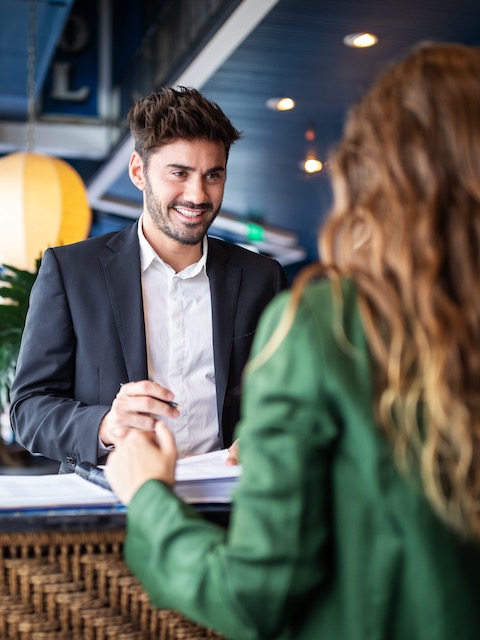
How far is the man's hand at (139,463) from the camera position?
0.95 m

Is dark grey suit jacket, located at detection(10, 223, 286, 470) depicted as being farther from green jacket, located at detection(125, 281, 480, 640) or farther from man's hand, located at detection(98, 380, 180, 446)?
green jacket, located at detection(125, 281, 480, 640)

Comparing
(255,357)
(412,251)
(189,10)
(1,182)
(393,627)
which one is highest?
(189,10)

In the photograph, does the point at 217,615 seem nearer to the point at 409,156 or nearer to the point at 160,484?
the point at 160,484

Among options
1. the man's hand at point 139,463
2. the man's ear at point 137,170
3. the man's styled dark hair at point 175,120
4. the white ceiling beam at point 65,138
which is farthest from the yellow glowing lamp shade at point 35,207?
the white ceiling beam at point 65,138

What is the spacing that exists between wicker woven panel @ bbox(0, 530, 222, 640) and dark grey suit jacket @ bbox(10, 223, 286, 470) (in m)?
0.73

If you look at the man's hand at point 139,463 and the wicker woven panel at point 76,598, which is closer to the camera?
the man's hand at point 139,463

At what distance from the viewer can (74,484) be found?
130cm

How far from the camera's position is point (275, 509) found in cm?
79

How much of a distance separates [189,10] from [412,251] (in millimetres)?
6761

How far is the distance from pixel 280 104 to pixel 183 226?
5.10 m

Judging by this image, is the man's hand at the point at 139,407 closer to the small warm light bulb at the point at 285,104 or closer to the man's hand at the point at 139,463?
the man's hand at the point at 139,463

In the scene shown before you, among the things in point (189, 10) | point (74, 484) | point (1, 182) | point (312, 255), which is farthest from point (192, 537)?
point (312, 255)

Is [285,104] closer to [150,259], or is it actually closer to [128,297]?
[150,259]

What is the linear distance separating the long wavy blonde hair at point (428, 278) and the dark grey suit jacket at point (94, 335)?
3.90 feet
